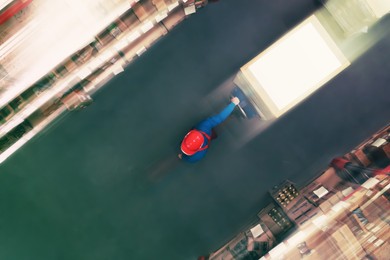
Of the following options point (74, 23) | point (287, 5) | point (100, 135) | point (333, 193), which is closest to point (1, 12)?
point (74, 23)

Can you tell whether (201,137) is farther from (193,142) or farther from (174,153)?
(174,153)

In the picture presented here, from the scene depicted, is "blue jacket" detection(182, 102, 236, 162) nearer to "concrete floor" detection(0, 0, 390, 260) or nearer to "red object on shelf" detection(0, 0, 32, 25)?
"concrete floor" detection(0, 0, 390, 260)

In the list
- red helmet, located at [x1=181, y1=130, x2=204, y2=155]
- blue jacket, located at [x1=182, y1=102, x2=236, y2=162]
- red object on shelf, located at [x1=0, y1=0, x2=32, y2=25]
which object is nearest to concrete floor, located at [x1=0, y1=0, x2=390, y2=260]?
blue jacket, located at [x1=182, y1=102, x2=236, y2=162]

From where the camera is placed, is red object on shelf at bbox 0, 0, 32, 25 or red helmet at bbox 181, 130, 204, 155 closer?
red object on shelf at bbox 0, 0, 32, 25

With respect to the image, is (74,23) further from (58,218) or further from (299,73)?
(58,218)

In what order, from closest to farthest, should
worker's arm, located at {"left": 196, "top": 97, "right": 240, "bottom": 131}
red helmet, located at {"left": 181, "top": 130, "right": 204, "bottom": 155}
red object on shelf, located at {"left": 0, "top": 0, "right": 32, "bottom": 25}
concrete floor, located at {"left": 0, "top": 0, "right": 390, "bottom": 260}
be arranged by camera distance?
red object on shelf, located at {"left": 0, "top": 0, "right": 32, "bottom": 25} → red helmet, located at {"left": 181, "top": 130, "right": 204, "bottom": 155} → worker's arm, located at {"left": 196, "top": 97, "right": 240, "bottom": 131} → concrete floor, located at {"left": 0, "top": 0, "right": 390, "bottom": 260}

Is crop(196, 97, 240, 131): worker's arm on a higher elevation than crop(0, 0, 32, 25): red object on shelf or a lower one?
lower
